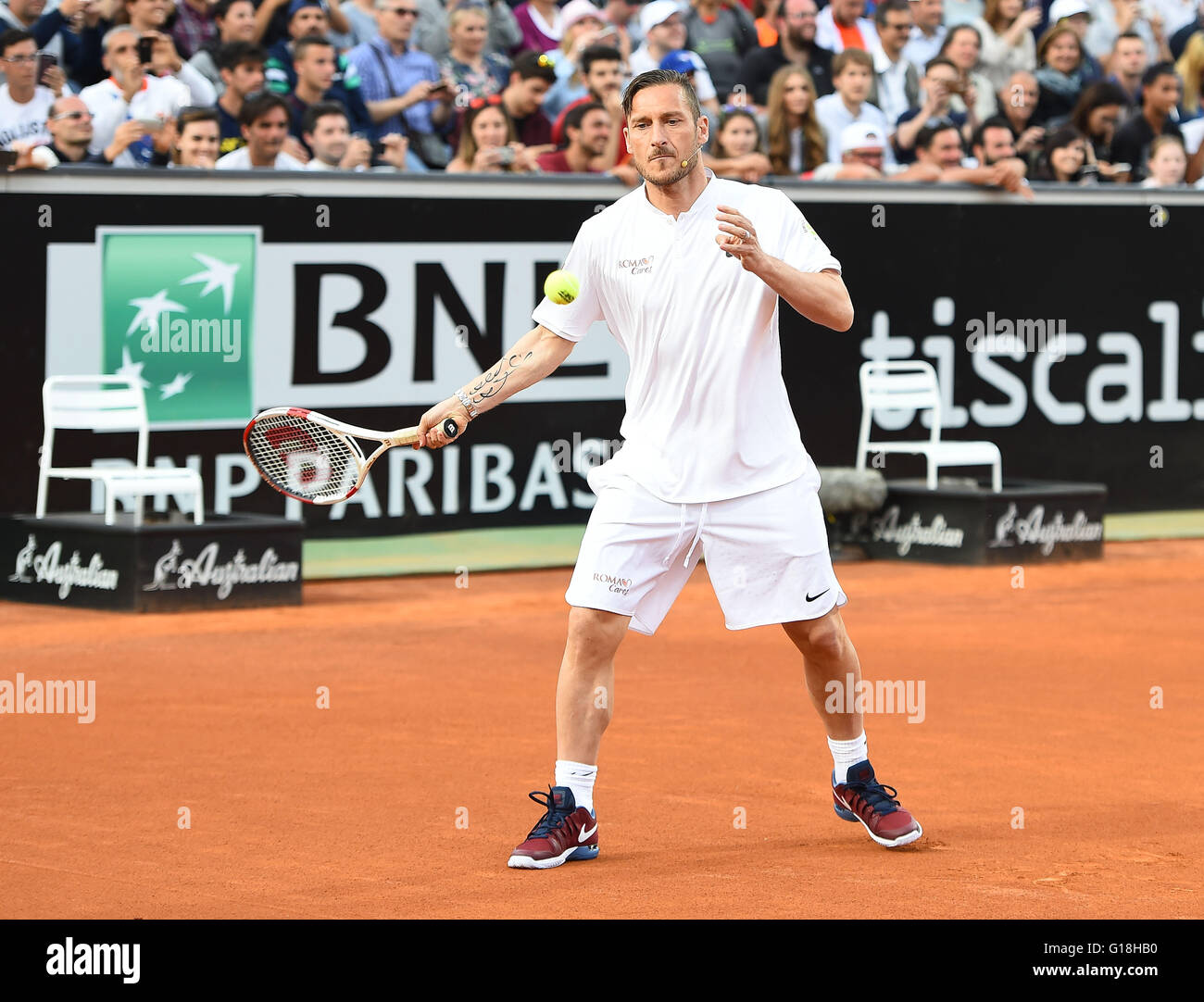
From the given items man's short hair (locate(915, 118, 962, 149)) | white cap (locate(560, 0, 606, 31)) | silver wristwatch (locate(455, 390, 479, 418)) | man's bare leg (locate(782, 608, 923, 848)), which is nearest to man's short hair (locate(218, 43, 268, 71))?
white cap (locate(560, 0, 606, 31))

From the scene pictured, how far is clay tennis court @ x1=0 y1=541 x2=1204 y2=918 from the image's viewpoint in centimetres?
495

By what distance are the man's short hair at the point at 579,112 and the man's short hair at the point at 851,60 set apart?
2.07 meters

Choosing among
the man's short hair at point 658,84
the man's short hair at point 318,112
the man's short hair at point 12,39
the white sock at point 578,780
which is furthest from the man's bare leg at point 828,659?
the man's short hair at point 12,39

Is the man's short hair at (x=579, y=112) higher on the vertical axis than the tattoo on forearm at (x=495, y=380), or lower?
higher

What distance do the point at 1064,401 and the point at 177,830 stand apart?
29.8 feet

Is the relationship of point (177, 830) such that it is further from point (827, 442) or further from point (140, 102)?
point (827, 442)

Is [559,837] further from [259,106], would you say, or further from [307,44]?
[307,44]

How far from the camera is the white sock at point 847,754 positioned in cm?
552

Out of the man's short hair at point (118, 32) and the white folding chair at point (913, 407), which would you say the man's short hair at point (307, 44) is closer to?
the man's short hair at point (118, 32)

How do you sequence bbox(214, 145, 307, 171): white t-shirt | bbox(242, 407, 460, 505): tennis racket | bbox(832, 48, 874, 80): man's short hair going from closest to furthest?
bbox(242, 407, 460, 505): tennis racket < bbox(214, 145, 307, 171): white t-shirt < bbox(832, 48, 874, 80): man's short hair

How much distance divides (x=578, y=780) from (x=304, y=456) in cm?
117

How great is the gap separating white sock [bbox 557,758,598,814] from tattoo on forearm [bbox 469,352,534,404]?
0.98 m

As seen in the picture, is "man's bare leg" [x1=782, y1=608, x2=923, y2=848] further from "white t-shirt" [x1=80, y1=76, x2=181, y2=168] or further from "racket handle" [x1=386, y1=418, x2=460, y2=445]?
"white t-shirt" [x1=80, y1=76, x2=181, y2=168]

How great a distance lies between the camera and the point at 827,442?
12.8 metres
